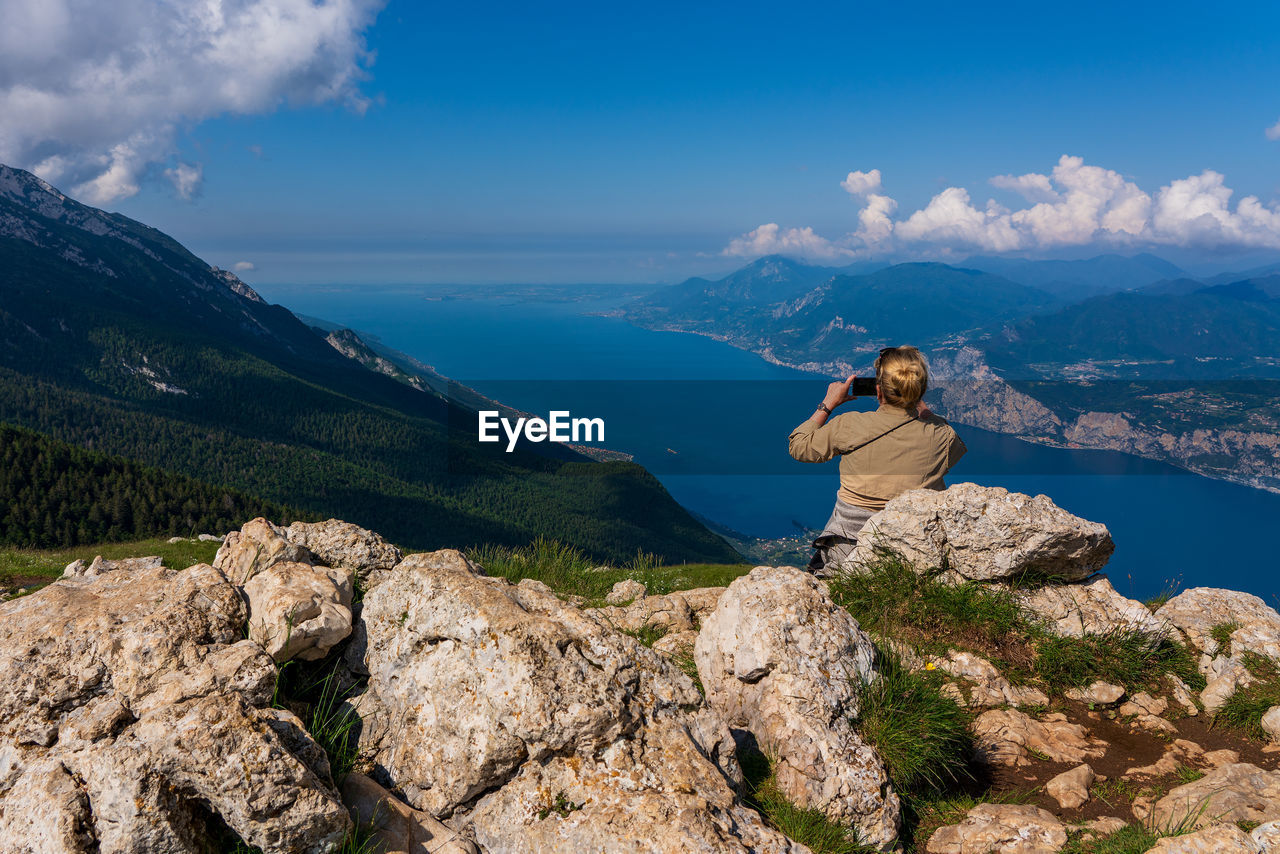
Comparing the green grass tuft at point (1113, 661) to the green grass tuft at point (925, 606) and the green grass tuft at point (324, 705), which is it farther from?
the green grass tuft at point (324, 705)

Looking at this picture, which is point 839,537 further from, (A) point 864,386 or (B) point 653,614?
(B) point 653,614

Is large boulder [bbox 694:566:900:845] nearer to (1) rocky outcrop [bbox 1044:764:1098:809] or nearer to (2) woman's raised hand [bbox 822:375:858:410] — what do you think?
(1) rocky outcrop [bbox 1044:764:1098:809]

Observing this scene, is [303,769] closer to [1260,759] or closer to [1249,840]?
[1249,840]

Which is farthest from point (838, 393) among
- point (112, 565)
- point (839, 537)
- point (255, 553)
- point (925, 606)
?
point (112, 565)

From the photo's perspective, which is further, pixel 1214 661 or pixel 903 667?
pixel 1214 661

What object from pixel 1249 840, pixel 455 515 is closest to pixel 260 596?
pixel 1249 840

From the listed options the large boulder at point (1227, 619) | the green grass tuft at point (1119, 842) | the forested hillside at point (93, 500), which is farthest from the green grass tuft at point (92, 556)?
the forested hillside at point (93, 500)
